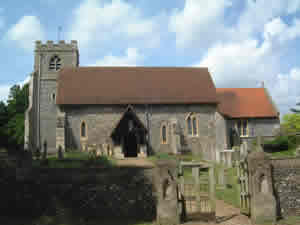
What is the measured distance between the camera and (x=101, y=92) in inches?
1126

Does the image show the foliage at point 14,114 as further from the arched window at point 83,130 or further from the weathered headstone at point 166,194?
the weathered headstone at point 166,194

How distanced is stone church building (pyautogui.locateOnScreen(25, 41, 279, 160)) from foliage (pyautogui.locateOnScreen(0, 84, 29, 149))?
11778 millimetres

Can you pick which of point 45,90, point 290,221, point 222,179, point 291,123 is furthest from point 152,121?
point 290,221

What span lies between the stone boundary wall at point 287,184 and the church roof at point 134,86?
1904 cm

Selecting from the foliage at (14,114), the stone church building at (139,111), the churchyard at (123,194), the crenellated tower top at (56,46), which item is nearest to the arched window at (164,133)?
the stone church building at (139,111)

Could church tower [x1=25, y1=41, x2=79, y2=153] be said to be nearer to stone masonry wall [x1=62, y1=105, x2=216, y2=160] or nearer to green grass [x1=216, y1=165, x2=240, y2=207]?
stone masonry wall [x1=62, y1=105, x2=216, y2=160]

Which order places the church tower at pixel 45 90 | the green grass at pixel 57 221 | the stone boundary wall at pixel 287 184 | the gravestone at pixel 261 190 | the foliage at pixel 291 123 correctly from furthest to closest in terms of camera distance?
the church tower at pixel 45 90, the foliage at pixel 291 123, the stone boundary wall at pixel 287 184, the gravestone at pixel 261 190, the green grass at pixel 57 221

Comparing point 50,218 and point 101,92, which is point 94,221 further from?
point 101,92

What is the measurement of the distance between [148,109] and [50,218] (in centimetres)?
1970

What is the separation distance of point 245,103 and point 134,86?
1324 centimetres

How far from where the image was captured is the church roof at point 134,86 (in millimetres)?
28125

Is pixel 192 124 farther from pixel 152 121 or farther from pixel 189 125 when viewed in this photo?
pixel 152 121

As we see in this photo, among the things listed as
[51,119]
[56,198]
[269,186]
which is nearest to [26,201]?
[56,198]

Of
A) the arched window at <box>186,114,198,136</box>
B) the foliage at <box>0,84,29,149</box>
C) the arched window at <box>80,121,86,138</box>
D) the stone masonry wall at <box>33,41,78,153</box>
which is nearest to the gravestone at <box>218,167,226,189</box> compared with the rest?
the arched window at <box>186,114,198,136</box>
